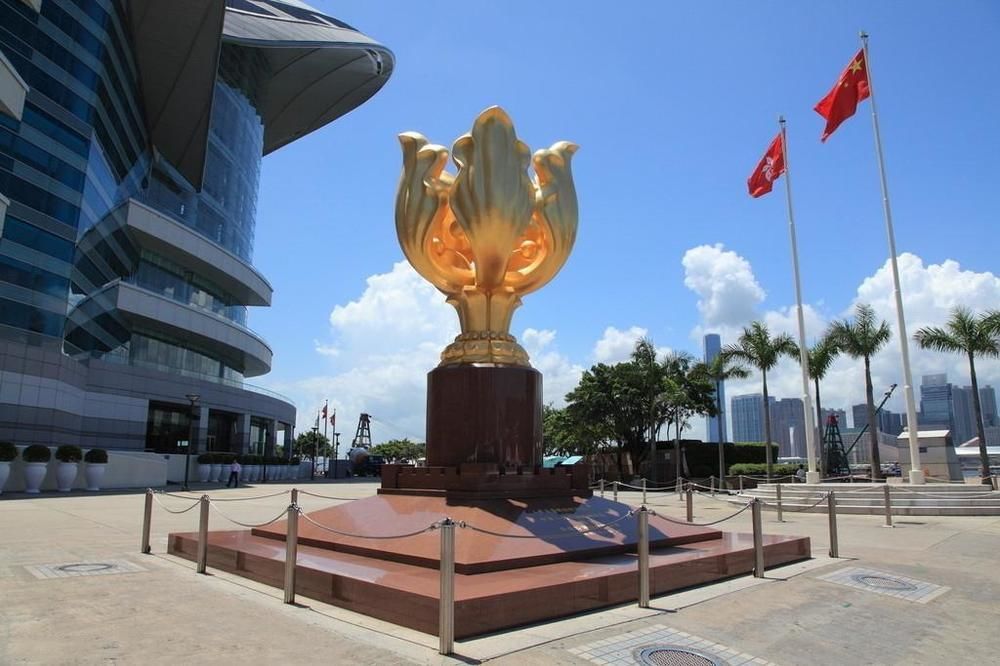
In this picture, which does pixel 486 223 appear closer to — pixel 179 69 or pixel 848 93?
pixel 848 93

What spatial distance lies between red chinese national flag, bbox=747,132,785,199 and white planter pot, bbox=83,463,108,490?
2546 cm

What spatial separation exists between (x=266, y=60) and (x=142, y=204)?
22928mm

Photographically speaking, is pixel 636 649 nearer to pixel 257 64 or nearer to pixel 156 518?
pixel 156 518

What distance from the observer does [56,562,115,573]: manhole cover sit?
801cm

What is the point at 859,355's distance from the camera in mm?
29938

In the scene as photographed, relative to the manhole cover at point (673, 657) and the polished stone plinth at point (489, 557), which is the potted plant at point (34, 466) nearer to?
the polished stone plinth at point (489, 557)

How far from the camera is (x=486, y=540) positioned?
717 cm

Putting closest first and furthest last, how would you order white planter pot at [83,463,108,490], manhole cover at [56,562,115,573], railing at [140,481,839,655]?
railing at [140,481,839,655] < manhole cover at [56,562,115,573] < white planter pot at [83,463,108,490]

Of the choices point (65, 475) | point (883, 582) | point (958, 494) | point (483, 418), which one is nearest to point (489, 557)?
point (483, 418)

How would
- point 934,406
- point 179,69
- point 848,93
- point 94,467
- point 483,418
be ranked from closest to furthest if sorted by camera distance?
point 483,418 < point 848,93 < point 94,467 < point 179,69 < point 934,406

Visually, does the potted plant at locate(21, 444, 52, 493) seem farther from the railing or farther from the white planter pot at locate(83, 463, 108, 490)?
the railing

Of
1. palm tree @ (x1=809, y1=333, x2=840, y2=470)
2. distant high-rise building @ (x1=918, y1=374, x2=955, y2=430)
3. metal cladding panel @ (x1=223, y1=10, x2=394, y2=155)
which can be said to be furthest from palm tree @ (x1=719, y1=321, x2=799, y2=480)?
distant high-rise building @ (x1=918, y1=374, x2=955, y2=430)

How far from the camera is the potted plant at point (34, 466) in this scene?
22.7 m

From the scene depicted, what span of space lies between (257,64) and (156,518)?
4829cm
